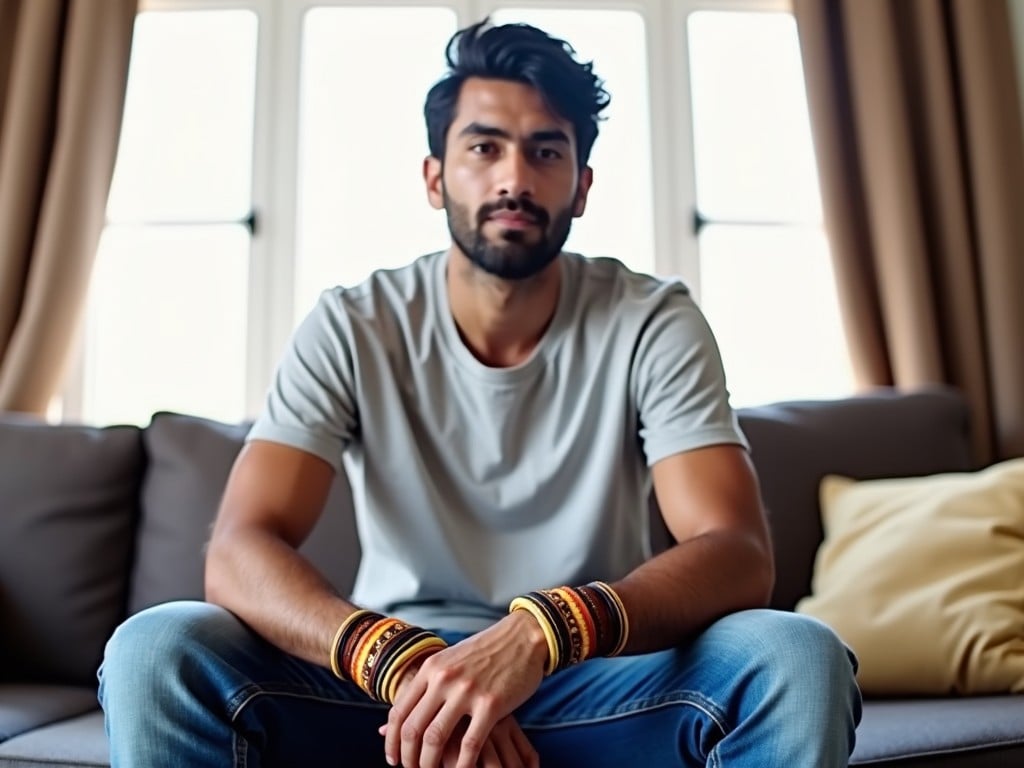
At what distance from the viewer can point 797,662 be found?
0.99 metres

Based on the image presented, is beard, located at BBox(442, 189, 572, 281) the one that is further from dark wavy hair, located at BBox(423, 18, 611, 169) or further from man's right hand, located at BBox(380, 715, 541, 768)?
man's right hand, located at BBox(380, 715, 541, 768)

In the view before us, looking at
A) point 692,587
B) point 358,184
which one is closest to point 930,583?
point 692,587

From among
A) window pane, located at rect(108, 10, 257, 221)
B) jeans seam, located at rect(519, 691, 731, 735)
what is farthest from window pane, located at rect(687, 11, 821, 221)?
jeans seam, located at rect(519, 691, 731, 735)

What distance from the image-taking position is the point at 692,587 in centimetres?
114

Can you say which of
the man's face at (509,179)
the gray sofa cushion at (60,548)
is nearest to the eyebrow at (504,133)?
the man's face at (509,179)

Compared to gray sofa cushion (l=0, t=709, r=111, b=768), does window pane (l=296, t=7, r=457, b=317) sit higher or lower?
higher

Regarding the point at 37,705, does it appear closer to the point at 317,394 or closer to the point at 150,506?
the point at 150,506

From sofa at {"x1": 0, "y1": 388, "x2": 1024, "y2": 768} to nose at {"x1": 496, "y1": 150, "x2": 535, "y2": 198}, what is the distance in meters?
0.70

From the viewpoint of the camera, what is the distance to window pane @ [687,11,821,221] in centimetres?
260

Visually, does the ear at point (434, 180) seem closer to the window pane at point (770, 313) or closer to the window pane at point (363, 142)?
the window pane at point (363, 142)

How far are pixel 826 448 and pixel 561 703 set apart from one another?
96cm

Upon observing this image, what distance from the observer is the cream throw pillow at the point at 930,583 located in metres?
1.57

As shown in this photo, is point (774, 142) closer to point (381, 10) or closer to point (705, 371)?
point (381, 10)

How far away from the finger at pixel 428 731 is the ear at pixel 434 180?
0.84m
